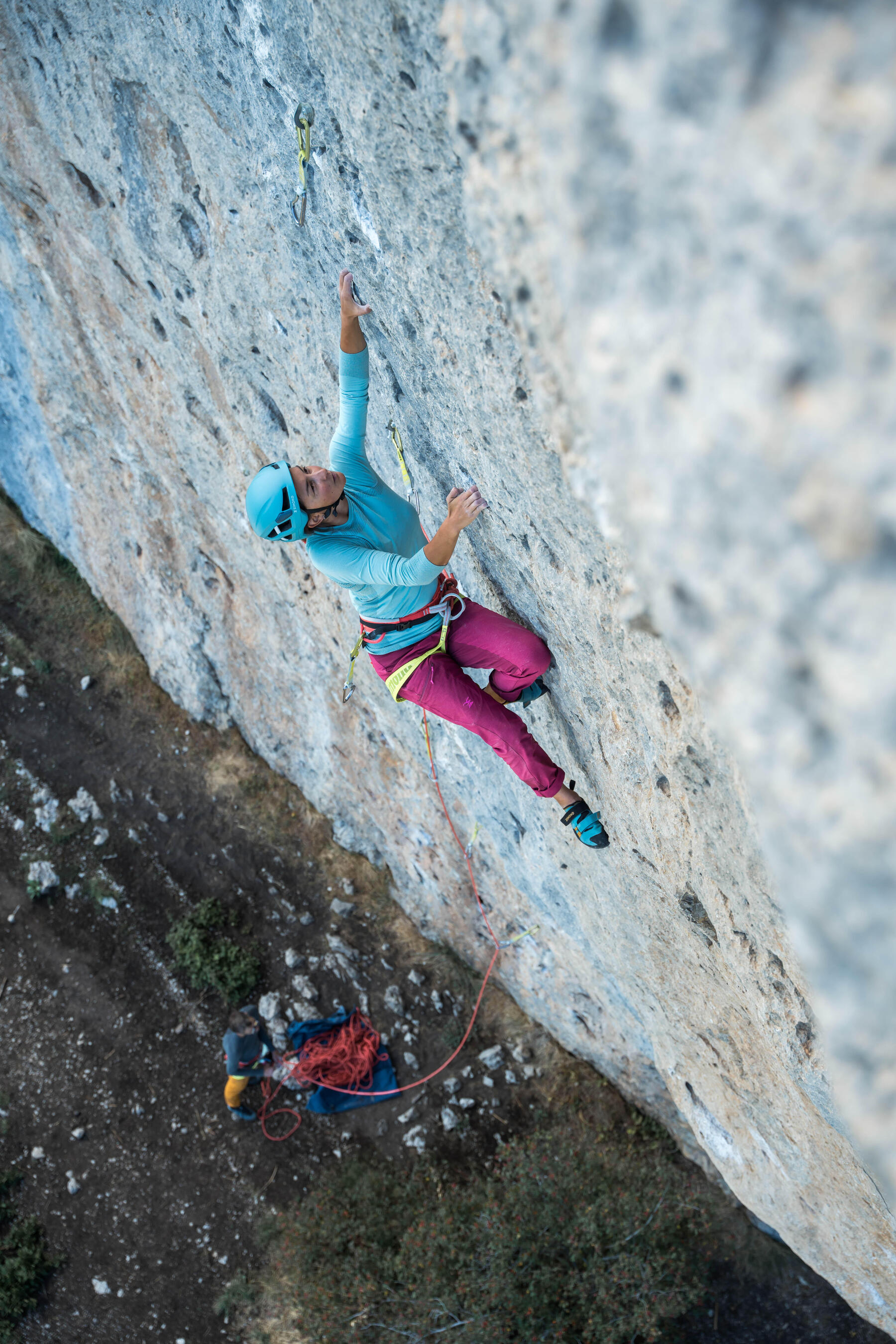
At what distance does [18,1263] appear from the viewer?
713cm

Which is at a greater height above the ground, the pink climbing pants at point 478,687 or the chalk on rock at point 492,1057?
the pink climbing pants at point 478,687

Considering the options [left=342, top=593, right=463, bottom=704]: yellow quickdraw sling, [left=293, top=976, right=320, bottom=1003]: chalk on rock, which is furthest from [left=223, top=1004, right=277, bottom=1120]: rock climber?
[left=342, top=593, right=463, bottom=704]: yellow quickdraw sling

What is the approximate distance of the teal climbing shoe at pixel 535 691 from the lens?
4.13 metres

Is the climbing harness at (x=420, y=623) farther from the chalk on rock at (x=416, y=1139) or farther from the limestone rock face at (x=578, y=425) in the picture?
the chalk on rock at (x=416, y=1139)

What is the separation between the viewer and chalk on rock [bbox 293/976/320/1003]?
8328 mm

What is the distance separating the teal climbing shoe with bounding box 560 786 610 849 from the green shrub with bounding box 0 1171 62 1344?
709 centimetres

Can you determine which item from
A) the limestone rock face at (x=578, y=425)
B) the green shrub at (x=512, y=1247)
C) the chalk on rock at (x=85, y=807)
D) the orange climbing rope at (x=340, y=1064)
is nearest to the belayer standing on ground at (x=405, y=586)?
the limestone rock face at (x=578, y=425)

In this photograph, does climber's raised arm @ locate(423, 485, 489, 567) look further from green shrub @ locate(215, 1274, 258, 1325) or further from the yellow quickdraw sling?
green shrub @ locate(215, 1274, 258, 1325)

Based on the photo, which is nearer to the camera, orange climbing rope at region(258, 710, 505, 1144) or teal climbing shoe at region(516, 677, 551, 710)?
teal climbing shoe at region(516, 677, 551, 710)

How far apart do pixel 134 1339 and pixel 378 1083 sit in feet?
9.59

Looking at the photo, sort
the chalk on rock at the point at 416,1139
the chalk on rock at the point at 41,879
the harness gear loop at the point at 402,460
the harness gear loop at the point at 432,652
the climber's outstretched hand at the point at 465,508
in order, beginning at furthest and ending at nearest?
the chalk on rock at the point at 41,879, the chalk on rock at the point at 416,1139, the harness gear loop at the point at 402,460, the harness gear loop at the point at 432,652, the climber's outstretched hand at the point at 465,508

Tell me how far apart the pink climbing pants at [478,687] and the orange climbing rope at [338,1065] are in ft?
12.9

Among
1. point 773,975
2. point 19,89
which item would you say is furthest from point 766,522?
point 19,89

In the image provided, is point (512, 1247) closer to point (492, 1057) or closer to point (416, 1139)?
point (416, 1139)
